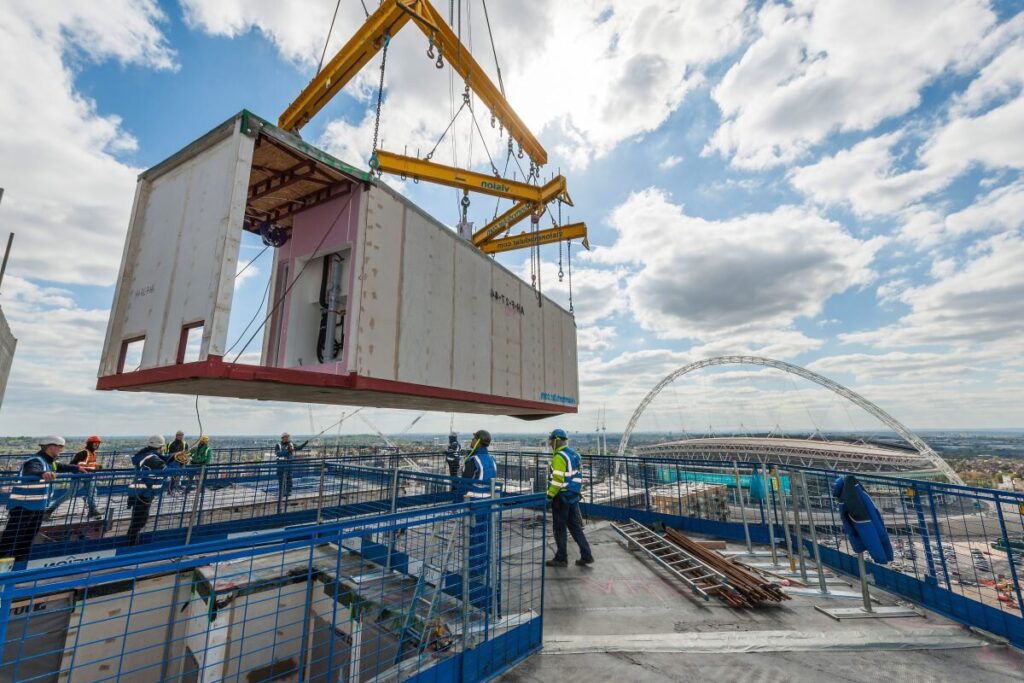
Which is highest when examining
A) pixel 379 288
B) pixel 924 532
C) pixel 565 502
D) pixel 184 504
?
pixel 379 288

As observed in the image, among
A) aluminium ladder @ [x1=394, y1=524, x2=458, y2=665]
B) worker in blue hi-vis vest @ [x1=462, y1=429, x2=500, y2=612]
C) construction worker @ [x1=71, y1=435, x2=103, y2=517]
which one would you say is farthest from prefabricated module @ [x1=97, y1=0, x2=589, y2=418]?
construction worker @ [x1=71, y1=435, x2=103, y2=517]

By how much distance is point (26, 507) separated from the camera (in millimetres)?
7086

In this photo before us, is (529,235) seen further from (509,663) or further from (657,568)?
(509,663)

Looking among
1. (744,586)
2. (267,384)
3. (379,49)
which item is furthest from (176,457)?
(744,586)

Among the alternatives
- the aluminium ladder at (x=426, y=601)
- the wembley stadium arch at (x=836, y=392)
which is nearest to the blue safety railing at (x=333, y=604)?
the aluminium ladder at (x=426, y=601)

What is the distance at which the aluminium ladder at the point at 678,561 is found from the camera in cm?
620

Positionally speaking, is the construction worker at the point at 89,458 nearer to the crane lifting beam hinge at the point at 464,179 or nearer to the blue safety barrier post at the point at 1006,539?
the crane lifting beam hinge at the point at 464,179

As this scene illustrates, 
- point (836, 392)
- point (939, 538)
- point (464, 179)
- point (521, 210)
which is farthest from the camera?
point (836, 392)

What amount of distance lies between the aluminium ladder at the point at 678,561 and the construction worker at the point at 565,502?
3.77 ft

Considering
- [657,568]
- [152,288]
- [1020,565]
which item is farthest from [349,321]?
[1020,565]

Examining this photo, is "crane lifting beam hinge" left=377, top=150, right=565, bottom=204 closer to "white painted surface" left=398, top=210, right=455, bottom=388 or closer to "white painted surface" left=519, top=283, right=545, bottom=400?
"white painted surface" left=519, top=283, right=545, bottom=400

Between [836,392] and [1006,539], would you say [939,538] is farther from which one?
[836,392]

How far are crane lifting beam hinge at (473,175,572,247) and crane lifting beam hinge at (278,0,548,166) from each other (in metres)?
2.30

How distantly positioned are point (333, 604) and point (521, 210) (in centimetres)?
1349
